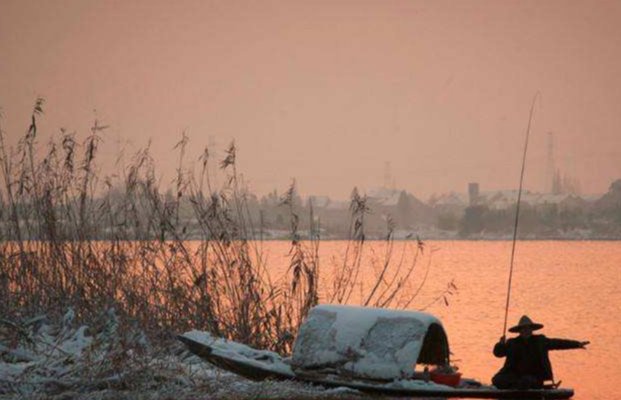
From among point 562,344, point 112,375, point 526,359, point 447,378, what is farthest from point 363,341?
point 112,375

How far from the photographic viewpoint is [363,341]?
417 inches

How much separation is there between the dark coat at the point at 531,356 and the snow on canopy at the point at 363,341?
0.77 meters

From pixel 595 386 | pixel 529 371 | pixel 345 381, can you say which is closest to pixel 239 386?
pixel 345 381

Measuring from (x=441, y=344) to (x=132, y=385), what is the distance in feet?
10.2

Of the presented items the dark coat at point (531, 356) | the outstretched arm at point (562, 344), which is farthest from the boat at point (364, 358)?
the outstretched arm at point (562, 344)

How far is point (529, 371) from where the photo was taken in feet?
36.0

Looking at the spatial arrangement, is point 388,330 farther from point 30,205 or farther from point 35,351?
point 30,205

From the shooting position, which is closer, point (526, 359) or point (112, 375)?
point (112, 375)

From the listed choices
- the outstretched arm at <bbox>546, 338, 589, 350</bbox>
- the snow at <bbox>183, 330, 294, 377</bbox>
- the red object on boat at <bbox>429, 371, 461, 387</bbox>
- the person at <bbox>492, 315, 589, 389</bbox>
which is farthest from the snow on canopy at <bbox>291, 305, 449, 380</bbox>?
the outstretched arm at <bbox>546, 338, 589, 350</bbox>

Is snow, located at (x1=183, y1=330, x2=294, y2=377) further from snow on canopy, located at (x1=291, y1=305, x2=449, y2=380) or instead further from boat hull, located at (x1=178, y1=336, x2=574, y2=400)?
snow on canopy, located at (x1=291, y1=305, x2=449, y2=380)

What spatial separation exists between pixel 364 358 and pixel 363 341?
159mm

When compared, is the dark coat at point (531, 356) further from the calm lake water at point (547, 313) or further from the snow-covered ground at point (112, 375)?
the calm lake water at point (547, 313)

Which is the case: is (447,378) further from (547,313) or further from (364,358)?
(547,313)

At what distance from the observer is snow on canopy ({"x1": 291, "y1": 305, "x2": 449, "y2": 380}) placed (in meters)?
10.5
